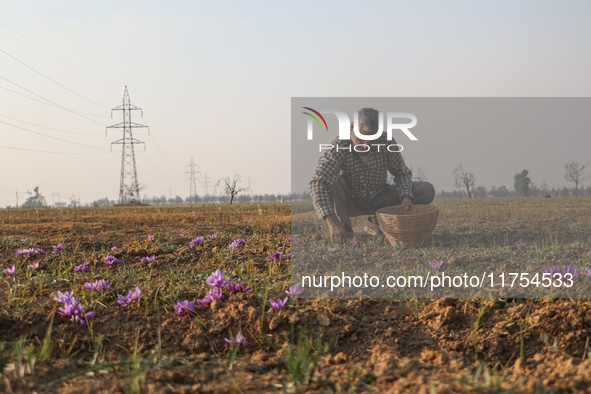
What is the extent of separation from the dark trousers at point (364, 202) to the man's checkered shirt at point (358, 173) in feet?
0.21

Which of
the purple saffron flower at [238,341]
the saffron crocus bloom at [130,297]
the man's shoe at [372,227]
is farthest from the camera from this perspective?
the man's shoe at [372,227]

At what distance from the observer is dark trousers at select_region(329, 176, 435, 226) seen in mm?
4754

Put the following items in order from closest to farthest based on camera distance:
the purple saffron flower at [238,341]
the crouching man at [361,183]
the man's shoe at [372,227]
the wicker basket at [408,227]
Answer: the purple saffron flower at [238,341] → the wicker basket at [408,227] → the crouching man at [361,183] → the man's shoe at [372,227]

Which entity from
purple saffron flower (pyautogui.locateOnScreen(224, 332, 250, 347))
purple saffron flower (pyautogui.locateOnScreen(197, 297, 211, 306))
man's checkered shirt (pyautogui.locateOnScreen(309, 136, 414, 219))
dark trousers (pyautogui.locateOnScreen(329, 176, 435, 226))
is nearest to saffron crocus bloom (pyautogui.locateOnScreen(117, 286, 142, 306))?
purple saffron flower (pyautogui.locateOnScreen(197, 297, 211, 306))

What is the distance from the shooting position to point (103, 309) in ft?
7.32

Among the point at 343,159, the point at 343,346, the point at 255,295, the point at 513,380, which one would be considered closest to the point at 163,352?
the point at 255,295

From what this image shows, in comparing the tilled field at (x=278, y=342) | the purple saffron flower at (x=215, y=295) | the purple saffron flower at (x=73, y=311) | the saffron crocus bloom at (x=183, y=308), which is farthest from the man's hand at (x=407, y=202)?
the purple saffron flower at (x=73, y=311)

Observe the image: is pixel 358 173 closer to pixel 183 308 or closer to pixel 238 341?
pixel 183 308

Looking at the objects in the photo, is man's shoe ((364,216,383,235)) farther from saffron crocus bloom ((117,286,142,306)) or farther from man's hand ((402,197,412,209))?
saffron crocus bloom ((117,286,142,306))

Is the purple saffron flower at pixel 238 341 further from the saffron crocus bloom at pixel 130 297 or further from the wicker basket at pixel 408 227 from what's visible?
the wicker basket at pixel 408 227

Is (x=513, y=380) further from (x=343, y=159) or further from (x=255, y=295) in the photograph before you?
(x=343, y=159)

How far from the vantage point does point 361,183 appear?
4895mm

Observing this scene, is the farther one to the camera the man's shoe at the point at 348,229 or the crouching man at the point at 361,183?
the man's shoe at the point at 348,229

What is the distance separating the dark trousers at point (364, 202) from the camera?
4754 mm
